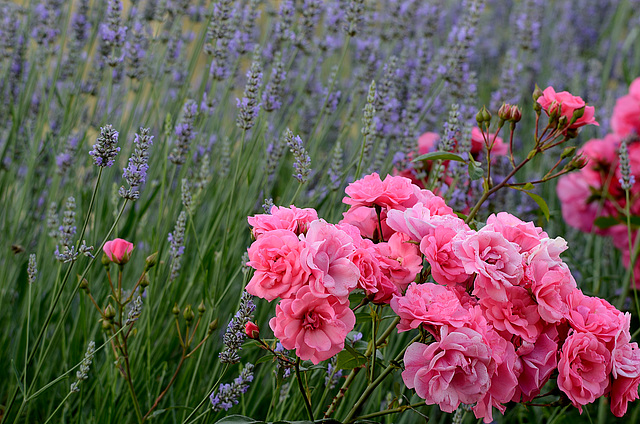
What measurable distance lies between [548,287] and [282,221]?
37 cm

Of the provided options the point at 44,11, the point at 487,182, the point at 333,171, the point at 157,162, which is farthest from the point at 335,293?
the point at 44,11

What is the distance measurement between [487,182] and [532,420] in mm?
765

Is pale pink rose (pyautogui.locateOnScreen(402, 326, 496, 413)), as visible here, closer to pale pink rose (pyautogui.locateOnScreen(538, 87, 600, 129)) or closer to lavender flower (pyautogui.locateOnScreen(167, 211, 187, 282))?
pale pink rose (pyautogui.locateOnScreen(538, 87, 600, 129))

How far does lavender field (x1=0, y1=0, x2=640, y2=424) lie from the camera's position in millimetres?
788

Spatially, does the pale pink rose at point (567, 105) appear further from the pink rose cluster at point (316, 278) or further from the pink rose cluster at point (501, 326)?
the pink rose cluster at point (316, 278)

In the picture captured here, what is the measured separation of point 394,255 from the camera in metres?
0.88

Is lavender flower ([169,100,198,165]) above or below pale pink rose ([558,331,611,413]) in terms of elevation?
below

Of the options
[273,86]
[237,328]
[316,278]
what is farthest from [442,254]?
[273,86]

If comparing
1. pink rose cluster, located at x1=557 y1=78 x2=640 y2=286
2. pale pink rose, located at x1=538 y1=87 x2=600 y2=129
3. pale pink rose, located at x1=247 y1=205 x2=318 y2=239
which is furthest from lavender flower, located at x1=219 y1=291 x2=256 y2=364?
pink rose cluster, located at x1=557 y1=78 x2=640 y2=286

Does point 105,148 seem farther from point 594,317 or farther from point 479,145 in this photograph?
point 479,145

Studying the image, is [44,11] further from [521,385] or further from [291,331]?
[521,385]

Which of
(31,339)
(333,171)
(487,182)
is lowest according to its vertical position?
(31,339)

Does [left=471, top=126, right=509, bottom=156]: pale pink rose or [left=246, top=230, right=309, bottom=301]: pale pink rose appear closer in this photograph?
[left=246, top=230, right=309, bottom=301]: pale pink rose

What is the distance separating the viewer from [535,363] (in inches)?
32.3
